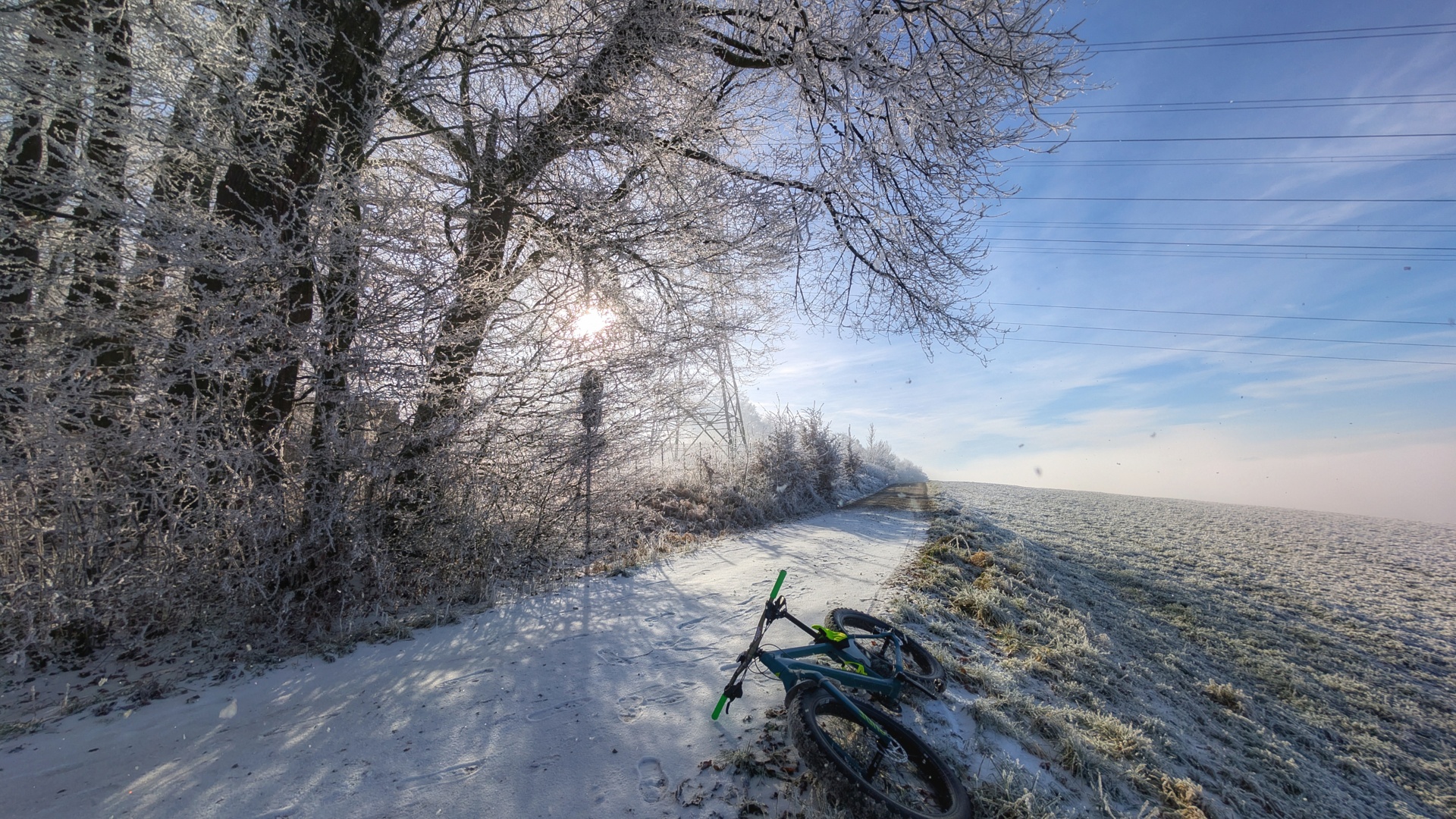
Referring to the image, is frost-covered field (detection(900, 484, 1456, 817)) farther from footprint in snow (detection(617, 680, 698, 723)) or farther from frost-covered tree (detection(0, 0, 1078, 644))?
frost-covered tree (detection(0, 0, 1078, 644))

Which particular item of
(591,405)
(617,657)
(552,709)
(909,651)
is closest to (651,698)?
(552,709)

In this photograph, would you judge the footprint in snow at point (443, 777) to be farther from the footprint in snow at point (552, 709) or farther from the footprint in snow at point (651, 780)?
the footprint in snow at point (651, 780)

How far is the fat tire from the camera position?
116 inches

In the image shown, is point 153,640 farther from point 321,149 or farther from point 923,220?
point 923,220

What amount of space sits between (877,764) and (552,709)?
1.68m

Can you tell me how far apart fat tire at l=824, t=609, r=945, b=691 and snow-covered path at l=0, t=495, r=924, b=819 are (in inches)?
20.0

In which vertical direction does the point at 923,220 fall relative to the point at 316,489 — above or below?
above

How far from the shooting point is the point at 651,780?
85.1 inches

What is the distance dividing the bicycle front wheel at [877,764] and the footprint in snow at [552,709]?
123cm

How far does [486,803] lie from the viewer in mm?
2006

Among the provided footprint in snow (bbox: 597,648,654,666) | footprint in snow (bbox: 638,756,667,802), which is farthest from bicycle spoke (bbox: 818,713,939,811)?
footprint in snow (bbox: 597,648,654,666)

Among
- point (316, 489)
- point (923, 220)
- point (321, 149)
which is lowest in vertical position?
point (316, 489)

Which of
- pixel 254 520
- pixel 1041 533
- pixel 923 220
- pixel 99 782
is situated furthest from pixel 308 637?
pixel 1041 533

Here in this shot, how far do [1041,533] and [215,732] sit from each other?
13.6m
